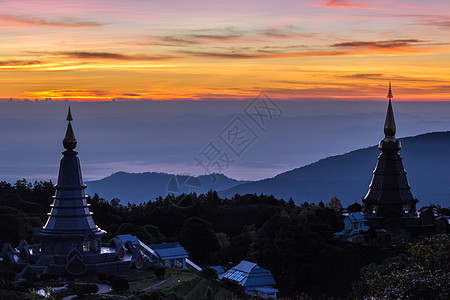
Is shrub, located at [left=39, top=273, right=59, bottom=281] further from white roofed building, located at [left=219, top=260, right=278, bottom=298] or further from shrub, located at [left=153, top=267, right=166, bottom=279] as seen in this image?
white roofed building, located at [left=219, top=260, right=278, bottom=298]

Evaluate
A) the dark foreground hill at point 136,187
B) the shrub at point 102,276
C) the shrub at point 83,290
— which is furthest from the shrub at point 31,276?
the dark foreground hill at point 136,187

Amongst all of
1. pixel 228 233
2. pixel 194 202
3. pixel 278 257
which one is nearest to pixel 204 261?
pixel 278 257

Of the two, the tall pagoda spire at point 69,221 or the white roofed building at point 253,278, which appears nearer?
the tall pagoda spire at point 69,221

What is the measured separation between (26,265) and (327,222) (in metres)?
30.2

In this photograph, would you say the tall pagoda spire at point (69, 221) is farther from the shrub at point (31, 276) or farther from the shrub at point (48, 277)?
the shrub at point (31, 276)

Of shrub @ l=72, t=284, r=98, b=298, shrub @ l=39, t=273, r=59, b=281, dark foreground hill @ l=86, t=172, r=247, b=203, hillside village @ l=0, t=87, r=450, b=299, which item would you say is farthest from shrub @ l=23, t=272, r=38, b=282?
dark foreground hill @ l=86, t=172, r=247, b=203

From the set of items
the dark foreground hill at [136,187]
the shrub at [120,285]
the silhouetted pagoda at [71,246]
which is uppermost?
the dark foreground hill at [136,187]

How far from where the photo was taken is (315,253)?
202 ft

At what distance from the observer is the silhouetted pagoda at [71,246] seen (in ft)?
159

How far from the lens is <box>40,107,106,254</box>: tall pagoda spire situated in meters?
49.8

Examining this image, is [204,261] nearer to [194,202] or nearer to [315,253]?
[315,253]

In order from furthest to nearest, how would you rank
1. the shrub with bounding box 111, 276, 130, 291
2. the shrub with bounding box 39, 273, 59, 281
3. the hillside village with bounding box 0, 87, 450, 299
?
1. the shrub with bounding box 39, 273, 59, 281
2. the hillside village with bounding box 0, 87, 450, 299
3. the shrub with bounding box 111, 276, 130, 291

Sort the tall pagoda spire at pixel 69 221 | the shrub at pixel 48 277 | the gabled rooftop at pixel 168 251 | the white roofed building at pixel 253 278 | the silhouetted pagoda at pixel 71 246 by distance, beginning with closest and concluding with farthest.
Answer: the shrub at pixel 48 277 → the silhouetted pagoda at pixel 71 246 → the tall pagoda spire at pixel 69 221 → the white roofed building at pixel 253 278 → the gabled rooftop at pixel 168 251

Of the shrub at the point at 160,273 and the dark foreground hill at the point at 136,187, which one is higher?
the dark foreground hill at the point at 136,187
